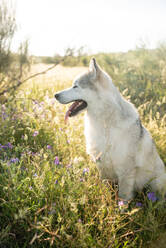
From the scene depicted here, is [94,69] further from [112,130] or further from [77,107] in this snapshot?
[112,130]

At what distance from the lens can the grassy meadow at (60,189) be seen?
175 cm

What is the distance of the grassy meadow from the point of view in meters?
1.75

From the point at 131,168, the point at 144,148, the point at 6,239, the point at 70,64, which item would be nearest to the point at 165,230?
the point at 131,168

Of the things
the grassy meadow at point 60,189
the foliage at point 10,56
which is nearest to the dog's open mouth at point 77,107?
the grassy meadow at point 60,189

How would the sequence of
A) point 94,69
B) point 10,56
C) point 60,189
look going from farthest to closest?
1. point 10,56
2. point 94,69
3. point 60,189

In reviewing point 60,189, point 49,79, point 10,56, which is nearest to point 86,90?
point 60,189

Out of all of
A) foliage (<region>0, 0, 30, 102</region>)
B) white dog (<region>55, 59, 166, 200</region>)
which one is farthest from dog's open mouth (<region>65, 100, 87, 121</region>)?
foliage (<region>0, 0, 30, 102</region>)

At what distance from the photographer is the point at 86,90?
2512 millimetres

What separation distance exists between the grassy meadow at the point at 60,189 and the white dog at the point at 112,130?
0.23 m

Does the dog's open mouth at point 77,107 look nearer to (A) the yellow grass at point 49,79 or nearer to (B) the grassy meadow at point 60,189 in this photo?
(B) the grassy meadow at point 60,189

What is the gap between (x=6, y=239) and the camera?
68.9 inches

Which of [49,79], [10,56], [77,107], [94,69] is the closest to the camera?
[94,69]

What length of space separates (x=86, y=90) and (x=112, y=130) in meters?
0.53

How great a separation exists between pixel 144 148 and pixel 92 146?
0.59 meters
